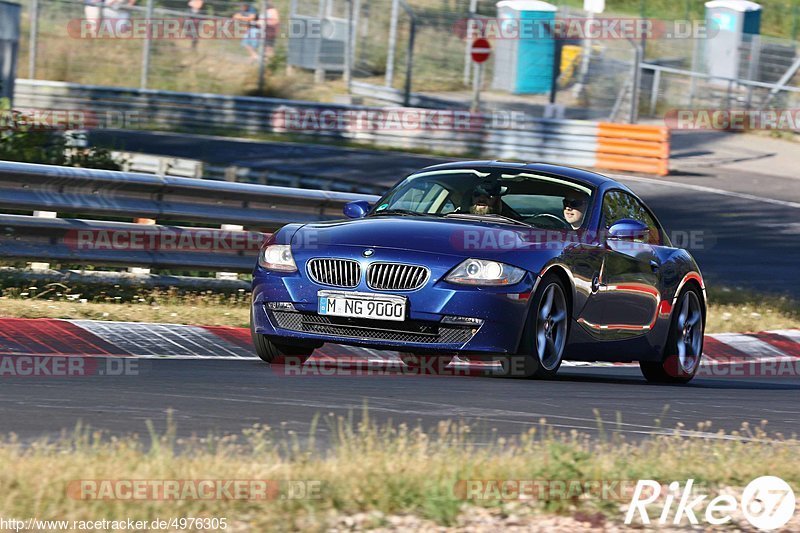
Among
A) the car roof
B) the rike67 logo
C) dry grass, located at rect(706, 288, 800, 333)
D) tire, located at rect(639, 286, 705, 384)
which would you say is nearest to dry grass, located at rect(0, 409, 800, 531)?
the rike67 logo

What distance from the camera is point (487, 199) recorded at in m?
9.30

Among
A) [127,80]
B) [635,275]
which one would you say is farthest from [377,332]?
[127,80]

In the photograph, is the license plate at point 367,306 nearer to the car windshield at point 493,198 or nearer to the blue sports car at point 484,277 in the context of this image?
the blue sports car at point 484,277

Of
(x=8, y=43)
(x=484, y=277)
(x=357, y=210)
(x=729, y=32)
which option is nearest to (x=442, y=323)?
(x=484, y=277)

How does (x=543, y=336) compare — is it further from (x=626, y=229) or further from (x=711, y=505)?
(x=711, y=505)

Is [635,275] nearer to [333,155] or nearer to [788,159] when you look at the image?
[333,155]

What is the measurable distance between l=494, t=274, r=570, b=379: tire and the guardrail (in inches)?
138

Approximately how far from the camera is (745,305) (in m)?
14.9

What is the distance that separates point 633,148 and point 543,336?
21.8m

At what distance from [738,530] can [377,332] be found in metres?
3.65

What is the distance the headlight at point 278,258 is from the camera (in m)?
8.55

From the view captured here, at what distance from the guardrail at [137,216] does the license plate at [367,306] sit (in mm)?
3310

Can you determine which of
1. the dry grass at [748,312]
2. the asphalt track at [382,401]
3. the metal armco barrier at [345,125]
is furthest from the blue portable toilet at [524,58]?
the asphalt track at [382,401]

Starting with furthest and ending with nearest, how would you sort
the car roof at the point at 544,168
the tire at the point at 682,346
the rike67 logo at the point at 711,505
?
the tire at the point at 682,346 → the car roof at the point at 544,168 → the rike67 logo at the point at 711,505
